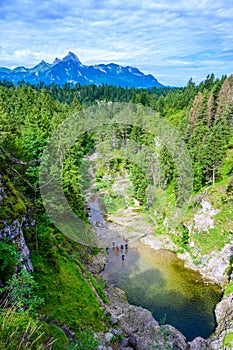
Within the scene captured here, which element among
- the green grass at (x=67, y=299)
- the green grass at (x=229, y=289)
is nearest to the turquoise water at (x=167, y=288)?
the green grass at (x=229, y=289)

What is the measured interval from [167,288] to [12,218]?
61.9 ft

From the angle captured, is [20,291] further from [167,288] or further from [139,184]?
[139,184]

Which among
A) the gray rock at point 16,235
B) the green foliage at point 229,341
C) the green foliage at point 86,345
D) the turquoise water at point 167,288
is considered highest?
the gray rock at point 16,235

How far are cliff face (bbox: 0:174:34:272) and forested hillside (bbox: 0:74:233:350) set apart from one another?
0.17 feet

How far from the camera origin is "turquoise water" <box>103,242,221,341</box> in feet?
72.6

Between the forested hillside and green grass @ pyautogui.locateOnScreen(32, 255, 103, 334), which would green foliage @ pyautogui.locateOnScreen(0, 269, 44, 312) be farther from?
green grass @ pyautogui.locateOnScreen(32, 255, 103, 334)

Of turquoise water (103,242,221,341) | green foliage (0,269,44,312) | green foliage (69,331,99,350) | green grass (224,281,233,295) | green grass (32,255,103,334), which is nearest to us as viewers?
green foliage (0,269,44,312)

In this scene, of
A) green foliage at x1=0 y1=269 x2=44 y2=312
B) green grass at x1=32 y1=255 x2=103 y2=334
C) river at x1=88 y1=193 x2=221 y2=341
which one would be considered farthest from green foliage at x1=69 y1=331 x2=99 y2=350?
river at x1=88 y1=193 x2=221 y2=341

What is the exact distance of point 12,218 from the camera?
12.7 metres

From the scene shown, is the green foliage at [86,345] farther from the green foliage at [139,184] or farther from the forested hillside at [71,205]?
the green foliage at [139,184]

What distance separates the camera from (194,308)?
76.9 feet

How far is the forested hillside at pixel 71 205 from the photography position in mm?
10016

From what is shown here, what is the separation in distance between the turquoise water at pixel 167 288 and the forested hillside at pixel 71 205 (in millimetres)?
2589

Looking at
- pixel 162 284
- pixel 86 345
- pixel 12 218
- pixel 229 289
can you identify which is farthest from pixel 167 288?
pixel 12 218
